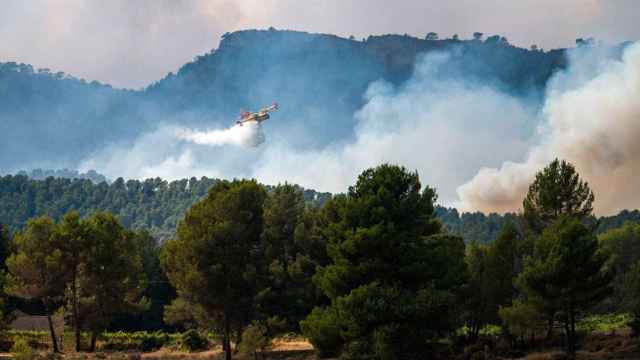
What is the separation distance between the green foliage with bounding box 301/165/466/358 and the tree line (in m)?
0.08

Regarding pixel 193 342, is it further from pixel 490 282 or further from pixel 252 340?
pixel 490 282

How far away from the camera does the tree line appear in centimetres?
4206

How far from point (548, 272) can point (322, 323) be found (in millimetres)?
15040

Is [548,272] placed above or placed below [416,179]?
below

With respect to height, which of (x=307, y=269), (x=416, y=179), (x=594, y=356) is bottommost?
(x=594, y=356)

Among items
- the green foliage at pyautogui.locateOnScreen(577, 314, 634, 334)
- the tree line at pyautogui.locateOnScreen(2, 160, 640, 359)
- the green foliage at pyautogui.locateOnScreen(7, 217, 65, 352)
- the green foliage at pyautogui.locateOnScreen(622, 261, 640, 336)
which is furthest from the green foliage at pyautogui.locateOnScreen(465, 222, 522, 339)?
the green foliage at pyautogui.locateOnScreen(7, 217, 65, 352)

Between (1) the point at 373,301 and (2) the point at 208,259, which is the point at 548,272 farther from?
(2) the point at 208,259

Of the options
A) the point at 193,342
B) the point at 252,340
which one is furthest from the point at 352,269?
the point at 193,342

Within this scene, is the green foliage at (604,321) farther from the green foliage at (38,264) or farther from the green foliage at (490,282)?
the green foliage at (38,264)

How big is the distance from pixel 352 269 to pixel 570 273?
14.5 metres

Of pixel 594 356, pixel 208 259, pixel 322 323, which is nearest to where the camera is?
pixel 322 323

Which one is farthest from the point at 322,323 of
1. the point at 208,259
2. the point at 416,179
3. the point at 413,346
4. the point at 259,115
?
the point at 259,115

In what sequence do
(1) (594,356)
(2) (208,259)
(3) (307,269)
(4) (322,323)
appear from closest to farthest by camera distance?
1. (4) (322,323)
2. (1) (594,356)
3. (2) (208,259)
4. (3) (307,269)

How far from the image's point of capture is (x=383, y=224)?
140ft
